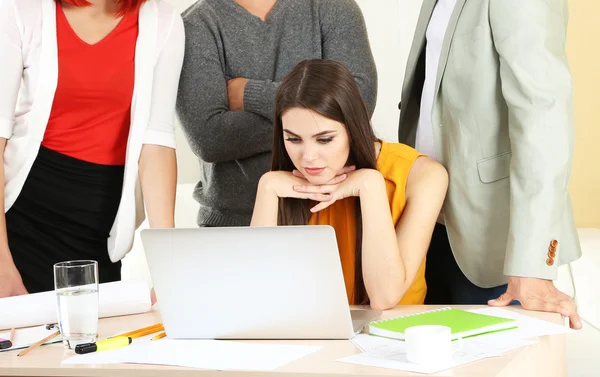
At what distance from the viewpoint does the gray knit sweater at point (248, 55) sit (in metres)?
2.20

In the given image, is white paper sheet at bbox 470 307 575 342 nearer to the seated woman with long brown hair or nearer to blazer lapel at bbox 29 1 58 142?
the seated woman with long brown hair

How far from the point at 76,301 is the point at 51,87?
2.20ft

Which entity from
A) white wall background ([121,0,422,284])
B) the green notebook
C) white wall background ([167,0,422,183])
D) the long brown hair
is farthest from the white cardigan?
white wall background ([167,0,422,183])

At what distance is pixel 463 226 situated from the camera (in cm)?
188

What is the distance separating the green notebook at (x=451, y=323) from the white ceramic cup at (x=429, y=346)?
0.11 meters

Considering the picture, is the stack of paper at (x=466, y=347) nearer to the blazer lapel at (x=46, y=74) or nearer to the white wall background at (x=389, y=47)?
the blazer lapel at (x=46, y=74)

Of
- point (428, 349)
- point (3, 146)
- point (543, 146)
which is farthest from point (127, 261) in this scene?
point (428, 349)

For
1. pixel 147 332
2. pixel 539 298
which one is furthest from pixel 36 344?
pixel 539 298

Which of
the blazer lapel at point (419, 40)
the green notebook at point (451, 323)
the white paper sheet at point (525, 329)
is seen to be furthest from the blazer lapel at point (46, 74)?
the white paper sheet at point (525, 329)

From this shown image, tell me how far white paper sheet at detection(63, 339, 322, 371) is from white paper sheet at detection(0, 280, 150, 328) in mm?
285

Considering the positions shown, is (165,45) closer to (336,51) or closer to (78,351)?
(336,51)

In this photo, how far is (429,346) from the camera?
1208mm

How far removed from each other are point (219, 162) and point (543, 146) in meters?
0.98

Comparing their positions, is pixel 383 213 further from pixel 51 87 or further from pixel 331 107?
pixel 51 87
